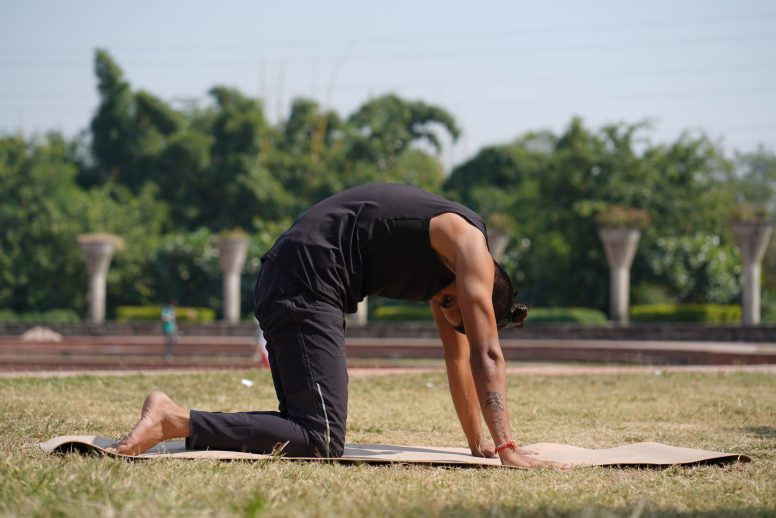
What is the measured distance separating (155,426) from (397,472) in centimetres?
107

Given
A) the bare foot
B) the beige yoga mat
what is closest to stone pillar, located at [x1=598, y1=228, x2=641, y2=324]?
the beige yoga mat

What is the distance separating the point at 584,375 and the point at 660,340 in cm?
1243

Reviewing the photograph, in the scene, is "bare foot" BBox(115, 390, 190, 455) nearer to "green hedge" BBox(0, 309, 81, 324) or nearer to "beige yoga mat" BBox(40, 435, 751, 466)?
"beige yoga mat" BBox(40, 435, 751, 466)

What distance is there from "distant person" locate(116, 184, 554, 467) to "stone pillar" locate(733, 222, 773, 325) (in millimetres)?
20845

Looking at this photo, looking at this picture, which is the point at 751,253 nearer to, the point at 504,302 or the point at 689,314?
the point at 689,314

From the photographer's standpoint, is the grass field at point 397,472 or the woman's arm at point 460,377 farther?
the woman's arm at point 460,377

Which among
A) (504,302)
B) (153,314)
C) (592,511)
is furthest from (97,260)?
(592,511)

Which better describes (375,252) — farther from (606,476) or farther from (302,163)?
(302,163)

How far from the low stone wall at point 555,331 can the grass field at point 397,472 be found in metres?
14.1

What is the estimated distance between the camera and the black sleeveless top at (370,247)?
485 cm

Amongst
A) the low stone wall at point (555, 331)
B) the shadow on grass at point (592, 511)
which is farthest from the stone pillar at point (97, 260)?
the shadow on grass at point (592, 511)

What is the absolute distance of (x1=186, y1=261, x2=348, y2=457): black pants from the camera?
482cm

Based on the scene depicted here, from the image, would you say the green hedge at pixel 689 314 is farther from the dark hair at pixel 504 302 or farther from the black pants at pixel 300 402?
the black pants at pixel 300 402

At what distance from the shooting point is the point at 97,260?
3036 cm
